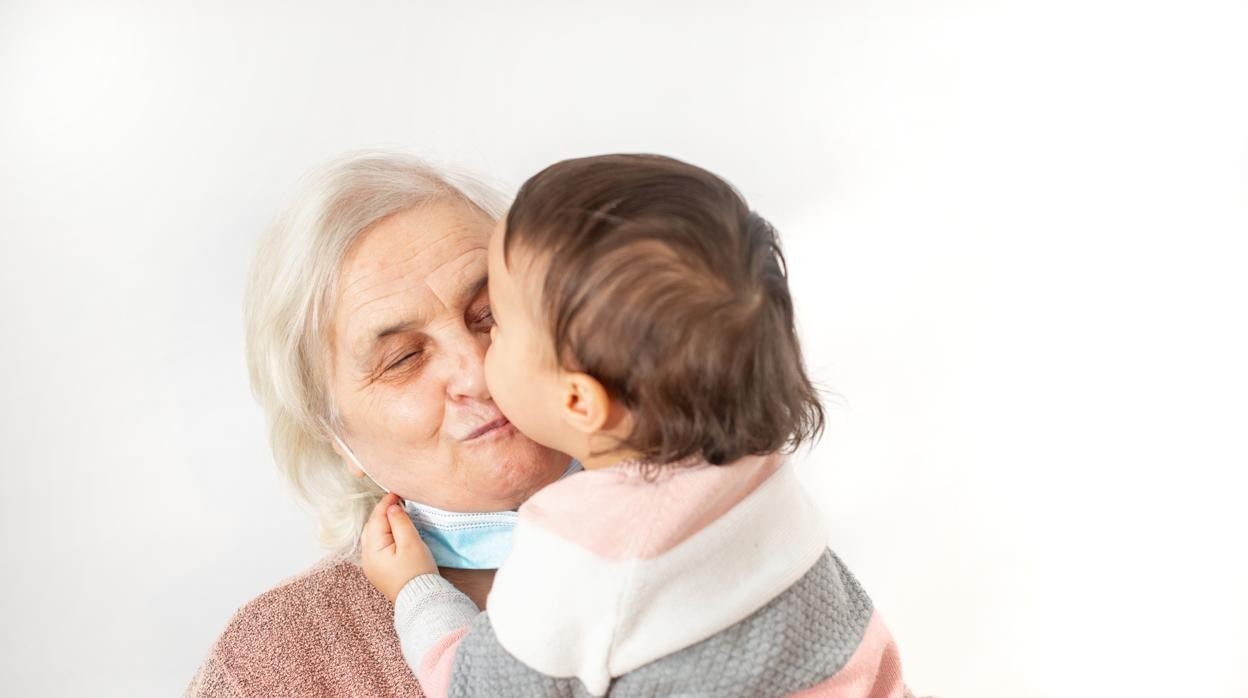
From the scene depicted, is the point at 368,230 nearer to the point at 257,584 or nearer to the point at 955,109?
the point at 257,584

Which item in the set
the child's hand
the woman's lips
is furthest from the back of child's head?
the child's hand

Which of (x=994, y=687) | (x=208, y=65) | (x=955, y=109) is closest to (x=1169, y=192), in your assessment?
(x=955, y=109)

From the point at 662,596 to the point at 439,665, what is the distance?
37 centimetres

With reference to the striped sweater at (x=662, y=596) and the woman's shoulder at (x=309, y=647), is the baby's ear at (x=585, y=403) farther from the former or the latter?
the woman's shoulder at (x=309, y=647)

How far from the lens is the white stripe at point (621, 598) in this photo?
1340 millimetres

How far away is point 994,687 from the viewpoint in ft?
9.60

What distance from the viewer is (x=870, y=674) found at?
5.08 feet

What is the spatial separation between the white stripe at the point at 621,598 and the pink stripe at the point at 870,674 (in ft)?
0.53

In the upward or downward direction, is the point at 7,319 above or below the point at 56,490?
above

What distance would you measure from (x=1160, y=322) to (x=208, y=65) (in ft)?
6.70

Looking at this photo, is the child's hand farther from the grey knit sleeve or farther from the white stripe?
the white stripe

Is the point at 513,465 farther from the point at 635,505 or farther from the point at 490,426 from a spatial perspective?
the point at 635,505

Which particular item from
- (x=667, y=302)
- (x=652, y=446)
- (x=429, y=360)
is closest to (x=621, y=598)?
(x=652, y=446)

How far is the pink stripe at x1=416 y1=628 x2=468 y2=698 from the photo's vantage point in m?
1.54
